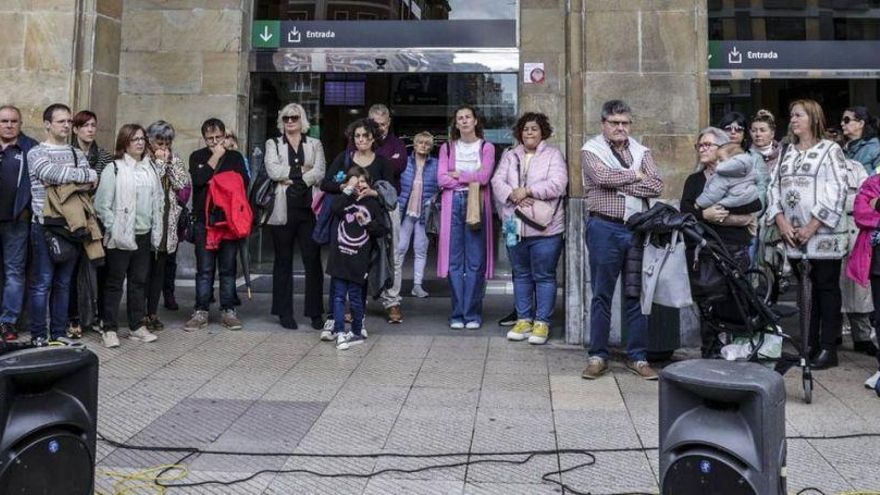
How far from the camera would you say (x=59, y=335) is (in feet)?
21.7

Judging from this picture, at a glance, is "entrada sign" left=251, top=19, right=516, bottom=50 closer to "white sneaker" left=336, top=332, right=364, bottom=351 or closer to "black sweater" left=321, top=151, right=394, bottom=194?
"black sweater" left=321, top=151, right=394, bottom=194

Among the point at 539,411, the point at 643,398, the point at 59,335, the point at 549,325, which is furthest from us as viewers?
the point at 549,325

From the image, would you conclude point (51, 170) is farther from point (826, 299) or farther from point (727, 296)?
point (826, 299)

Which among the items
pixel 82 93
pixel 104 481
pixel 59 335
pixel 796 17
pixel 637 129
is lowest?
pixel 104 481

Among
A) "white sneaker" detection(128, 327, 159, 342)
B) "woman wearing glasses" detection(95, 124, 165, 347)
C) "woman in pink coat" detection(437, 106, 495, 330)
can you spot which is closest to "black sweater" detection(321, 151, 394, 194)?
"woman in pink coat" detection(437, 106, 495, 330)

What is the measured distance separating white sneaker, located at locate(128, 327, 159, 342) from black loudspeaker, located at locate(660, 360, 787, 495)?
5383mm

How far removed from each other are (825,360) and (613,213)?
2217 millimetres

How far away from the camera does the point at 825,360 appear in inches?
245

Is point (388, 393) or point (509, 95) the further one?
point (509, 95)

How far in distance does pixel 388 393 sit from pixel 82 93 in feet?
16.0

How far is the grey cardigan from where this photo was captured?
7.51m

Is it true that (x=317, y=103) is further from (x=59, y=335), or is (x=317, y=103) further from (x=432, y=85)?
(x=59, y=335)

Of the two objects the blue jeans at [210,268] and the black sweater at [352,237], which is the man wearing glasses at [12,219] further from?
the black sweater at [352,237]

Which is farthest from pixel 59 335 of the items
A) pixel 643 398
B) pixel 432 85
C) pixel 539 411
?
pixel 432 85
